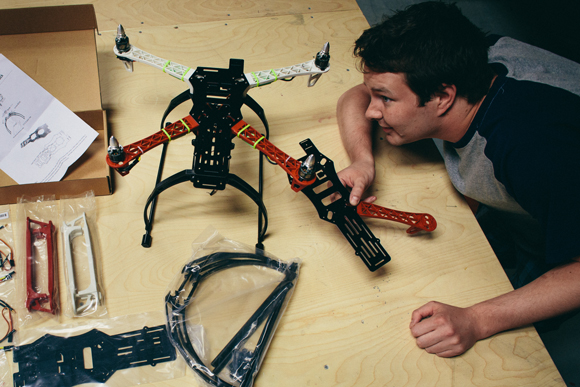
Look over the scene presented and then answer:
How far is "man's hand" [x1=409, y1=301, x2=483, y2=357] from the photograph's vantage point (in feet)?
2.54

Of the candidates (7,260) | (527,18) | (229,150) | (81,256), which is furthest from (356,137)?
(527,18)

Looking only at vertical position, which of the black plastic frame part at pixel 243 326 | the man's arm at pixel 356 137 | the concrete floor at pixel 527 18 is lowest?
the concrete floor at pixel 527 18

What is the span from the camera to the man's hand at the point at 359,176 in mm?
918

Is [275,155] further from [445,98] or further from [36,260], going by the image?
[36,260]

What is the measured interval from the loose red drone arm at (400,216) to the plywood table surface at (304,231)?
0.06 m

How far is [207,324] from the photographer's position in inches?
30.9

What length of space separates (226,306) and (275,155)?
328mm

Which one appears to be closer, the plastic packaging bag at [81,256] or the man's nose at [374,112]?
the plastic packaging bag at [81,256]

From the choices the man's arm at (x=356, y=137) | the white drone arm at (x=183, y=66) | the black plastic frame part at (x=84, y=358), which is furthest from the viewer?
the man's arm at (x=356, y=137)

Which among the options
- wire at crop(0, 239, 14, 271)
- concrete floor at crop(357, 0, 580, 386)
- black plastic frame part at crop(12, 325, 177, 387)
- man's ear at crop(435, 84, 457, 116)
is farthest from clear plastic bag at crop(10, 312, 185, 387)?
concrete floor at crop(357, 0, 580, 386)

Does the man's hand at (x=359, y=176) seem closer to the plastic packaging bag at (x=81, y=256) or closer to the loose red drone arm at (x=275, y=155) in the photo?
the loose red drone arm at (x=275, y=155)

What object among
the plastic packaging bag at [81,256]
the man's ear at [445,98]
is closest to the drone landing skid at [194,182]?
the plastic packaging bag at [81,256]

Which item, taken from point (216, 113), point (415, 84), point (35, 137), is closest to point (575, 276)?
point (415, 84)

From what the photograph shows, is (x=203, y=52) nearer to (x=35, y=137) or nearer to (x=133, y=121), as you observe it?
(x=133, y=121)
